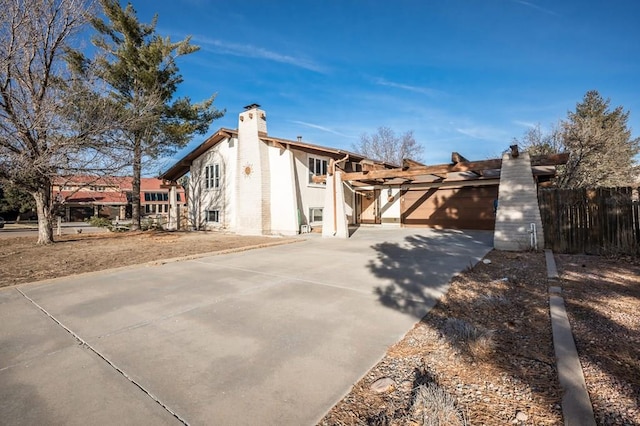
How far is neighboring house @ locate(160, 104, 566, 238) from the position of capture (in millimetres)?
14016

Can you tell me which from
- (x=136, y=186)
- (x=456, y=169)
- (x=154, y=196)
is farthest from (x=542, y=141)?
(x=154, y=196)

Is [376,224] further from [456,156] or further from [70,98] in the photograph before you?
[70,98]

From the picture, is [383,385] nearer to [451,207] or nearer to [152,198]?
[451,207]

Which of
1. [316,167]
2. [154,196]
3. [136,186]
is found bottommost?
[136,186]

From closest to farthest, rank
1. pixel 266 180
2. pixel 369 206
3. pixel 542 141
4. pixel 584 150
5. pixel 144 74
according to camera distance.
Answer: pixel 266 180, pixel 144 74, pixel 584 150, pixel 369 206, pixel 542 141

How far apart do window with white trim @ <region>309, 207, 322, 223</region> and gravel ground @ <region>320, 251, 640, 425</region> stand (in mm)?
11487

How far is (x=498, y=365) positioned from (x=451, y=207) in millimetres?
14204

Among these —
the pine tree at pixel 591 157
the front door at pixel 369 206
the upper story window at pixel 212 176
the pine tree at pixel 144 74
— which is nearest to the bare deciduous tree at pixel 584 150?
the pine tree at pixel 591 157

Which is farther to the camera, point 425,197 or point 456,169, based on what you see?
point 425,197

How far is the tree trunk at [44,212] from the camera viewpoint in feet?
40.1

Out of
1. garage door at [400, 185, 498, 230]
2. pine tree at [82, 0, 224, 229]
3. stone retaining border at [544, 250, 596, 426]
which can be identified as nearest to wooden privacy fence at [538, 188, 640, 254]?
stone retaining border at [544, 250, 596, 426]

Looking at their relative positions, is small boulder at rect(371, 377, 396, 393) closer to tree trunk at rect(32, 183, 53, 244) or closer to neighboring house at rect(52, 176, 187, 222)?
tree trunk at rect(32, 183, 53, 244)

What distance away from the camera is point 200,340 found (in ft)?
11.3

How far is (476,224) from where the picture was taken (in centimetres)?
1525
